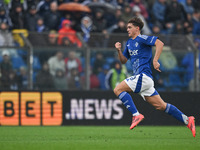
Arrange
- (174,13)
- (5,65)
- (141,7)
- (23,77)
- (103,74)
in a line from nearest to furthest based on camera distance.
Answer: (5,65)
(23,77)
(103,74)
(141,7)
(174,13)

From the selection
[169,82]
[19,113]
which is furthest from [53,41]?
[169,82]

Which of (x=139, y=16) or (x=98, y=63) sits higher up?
(x=139, y=16)

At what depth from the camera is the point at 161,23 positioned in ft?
57.6

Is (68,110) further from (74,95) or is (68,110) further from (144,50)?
(144,50)

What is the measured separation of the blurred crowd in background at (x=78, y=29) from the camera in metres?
13.2

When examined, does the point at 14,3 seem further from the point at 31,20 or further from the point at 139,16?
the point at 139,16

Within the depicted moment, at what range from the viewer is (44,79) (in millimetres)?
13273

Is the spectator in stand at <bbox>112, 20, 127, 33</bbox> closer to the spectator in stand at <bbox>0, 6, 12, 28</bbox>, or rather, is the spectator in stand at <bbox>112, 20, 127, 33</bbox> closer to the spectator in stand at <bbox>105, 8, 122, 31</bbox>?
the spectator in stand at <bbox>105, 8, 122, 31</bbox>

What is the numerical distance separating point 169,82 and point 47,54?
11.5ft

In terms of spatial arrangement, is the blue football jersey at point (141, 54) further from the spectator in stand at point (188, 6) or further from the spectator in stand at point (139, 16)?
the spectator in stand at point (188, 6)

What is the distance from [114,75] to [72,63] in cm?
119

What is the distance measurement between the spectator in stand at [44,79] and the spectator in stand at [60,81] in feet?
0.45

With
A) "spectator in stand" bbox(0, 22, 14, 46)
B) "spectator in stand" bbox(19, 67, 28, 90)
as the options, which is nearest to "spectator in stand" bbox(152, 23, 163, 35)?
"spectator in stand" bbox(19, 67, 28, 90)

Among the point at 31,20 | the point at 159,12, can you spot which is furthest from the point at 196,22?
the point at 31,20
